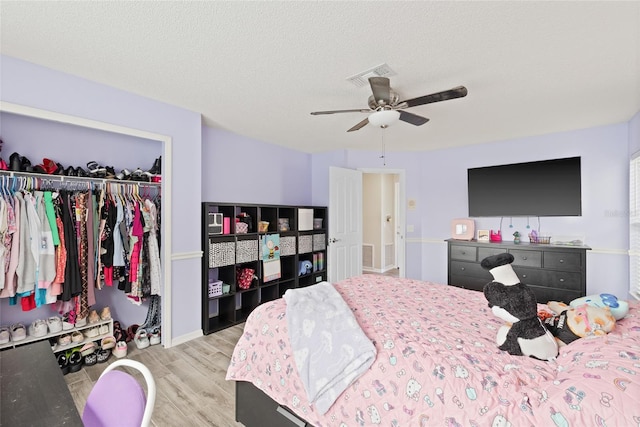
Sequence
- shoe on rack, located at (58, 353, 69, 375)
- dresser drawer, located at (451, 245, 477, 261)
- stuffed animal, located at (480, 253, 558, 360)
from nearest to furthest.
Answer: stuffed animal, located at (480, 253, 558, 360) < shoe on rack, located at (58, 353, 69, 375) < dresser drawer, located at (451, 245, 477, 261)

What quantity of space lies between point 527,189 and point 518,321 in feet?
10.5

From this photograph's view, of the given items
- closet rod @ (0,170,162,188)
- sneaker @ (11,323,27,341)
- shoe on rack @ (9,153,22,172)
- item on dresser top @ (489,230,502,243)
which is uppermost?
shoe on rack @ (9,153,22,172)

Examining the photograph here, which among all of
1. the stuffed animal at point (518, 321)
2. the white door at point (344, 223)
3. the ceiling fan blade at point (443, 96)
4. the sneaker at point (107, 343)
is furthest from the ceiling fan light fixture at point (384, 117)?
the sneaker at point (107, 343)

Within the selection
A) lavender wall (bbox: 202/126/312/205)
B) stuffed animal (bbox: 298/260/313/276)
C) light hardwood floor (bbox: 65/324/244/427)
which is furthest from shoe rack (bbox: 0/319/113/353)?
stuffed animal (bbox: 298/260/313/276)

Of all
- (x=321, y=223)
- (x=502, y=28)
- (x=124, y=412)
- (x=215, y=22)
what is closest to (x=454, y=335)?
(x=124, y=412)

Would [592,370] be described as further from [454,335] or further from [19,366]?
[19,366]

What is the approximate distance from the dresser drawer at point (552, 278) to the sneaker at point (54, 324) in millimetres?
4744

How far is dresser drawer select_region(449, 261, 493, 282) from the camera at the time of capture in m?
3.83

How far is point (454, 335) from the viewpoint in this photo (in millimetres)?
1519

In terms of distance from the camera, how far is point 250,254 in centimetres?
357

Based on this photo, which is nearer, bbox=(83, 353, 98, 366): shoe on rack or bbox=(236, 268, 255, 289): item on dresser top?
bbox=(83, 353, 98, 366): shoe on rack

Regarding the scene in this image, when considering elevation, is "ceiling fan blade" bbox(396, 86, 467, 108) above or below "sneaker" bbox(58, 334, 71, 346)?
above

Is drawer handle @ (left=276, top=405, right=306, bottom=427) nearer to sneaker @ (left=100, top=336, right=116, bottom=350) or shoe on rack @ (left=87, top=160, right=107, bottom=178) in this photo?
sneaker @ (left=100, top=336, right=116, bottom=350)

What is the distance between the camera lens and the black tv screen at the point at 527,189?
3637 millimetres
